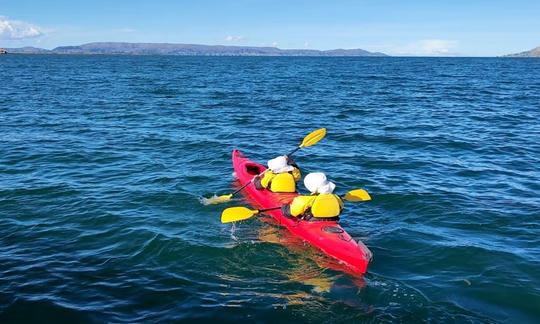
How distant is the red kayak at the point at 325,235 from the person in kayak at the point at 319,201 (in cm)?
18

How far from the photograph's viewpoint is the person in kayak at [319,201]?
9805mm

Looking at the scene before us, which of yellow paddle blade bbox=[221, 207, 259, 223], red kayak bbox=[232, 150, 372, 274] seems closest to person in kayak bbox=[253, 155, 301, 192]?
red kayak bbox=[232, 150, 372, 274]

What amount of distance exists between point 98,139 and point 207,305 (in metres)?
14.0

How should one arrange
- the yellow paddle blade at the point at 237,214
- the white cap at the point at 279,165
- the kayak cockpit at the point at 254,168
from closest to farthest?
the yellow paddle blade at the point at 237,214 → the white cap at the point at 279,165 → the kayak cockpit at the point at 254,168

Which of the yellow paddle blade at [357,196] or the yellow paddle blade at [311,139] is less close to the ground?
the yellow paddle blade at [311,139]

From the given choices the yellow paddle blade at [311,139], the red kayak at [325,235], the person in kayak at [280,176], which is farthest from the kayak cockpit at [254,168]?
the person in kayak at [280,176]

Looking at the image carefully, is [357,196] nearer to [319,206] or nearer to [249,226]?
[319,206]

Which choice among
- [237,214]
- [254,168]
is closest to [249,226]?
[237,214]

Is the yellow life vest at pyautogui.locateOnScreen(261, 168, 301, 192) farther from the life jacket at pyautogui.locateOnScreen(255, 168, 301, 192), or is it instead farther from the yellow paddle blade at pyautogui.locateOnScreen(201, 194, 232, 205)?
the yellow paddle blade at pyautogui.locateOnScreen(201, 194, 232, 205)

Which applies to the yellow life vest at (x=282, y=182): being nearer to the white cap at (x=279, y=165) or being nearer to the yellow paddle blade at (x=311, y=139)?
the white cap at (x=279, y=165)

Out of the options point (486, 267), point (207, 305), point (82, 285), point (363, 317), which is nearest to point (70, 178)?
point (82, 285)

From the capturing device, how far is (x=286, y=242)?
10.3m

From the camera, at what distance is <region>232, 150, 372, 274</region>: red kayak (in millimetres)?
8852

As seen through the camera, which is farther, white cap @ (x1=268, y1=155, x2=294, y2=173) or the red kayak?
white cap @ (x1=268, y1=155, x2=294, y2=173)
